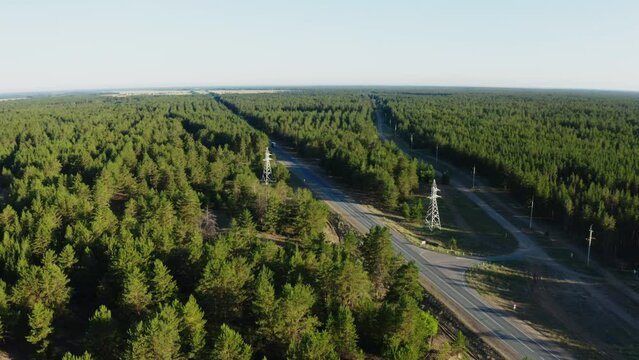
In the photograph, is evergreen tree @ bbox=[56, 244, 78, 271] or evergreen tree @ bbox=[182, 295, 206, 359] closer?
evergreen tree @ bbox=[182, 295, 206, 359]

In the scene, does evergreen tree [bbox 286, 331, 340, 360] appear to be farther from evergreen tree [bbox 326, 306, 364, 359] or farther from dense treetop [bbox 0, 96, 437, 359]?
evergreen tree [bbox 326, 306, 364, 359]

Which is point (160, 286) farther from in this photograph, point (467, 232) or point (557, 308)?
point (467, 232)

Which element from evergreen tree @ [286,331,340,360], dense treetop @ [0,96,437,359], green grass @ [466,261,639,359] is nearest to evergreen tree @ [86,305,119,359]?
dense treetop @ [0,96,437,359]

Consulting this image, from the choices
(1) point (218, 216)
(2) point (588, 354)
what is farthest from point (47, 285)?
(2) point (588, 354)

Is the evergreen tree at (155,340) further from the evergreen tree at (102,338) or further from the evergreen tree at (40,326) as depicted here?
the evergreen tree at (40,326)

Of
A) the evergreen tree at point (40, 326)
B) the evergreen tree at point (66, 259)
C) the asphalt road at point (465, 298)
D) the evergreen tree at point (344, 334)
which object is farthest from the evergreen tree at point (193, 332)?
the asphalt road at point (465, 298)

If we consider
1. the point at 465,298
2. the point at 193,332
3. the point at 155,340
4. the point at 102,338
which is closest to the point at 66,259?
the point at 102,338

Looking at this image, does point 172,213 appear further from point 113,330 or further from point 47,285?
point 113,330

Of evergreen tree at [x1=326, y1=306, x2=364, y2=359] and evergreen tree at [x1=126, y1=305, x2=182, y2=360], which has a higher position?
evergreen tree at [x1=126, y1=305, x2=182, y2=360]
